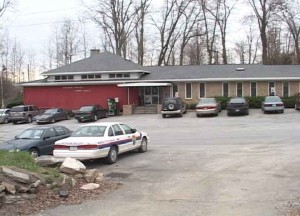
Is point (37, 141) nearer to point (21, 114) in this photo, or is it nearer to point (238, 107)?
point (238, 107)

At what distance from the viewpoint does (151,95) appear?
49344mm

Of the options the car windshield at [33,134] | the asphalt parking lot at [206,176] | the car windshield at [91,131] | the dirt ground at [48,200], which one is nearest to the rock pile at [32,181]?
the dirt ground at [48,200]

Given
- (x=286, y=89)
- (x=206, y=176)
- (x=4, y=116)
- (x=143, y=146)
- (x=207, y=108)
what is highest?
(x=286, y=89)

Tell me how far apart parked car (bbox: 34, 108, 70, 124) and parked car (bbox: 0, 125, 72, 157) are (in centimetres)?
2164

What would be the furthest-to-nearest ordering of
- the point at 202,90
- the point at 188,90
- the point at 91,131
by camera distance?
the point at 188,90
the point at 202,90
the point at 91,131

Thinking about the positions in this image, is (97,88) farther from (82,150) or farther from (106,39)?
(82,150)

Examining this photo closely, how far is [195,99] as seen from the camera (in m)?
47.5

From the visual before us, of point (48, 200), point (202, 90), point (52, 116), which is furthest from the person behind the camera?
point (202, 90)

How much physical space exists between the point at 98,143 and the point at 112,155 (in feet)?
3.56

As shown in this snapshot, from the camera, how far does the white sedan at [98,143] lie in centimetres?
1617

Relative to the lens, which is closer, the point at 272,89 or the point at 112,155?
the point at 112,155

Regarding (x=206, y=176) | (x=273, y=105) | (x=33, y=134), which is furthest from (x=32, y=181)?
(x=273, y=105)

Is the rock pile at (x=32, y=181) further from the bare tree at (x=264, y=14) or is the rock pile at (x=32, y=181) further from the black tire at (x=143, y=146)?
Result: the bare tree at (x=264, y=14)

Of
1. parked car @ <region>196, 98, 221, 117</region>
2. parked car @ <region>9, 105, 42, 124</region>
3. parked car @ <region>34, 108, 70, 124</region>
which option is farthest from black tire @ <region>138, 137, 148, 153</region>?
parked car @ <region>9, 105, 42, 124</region>
